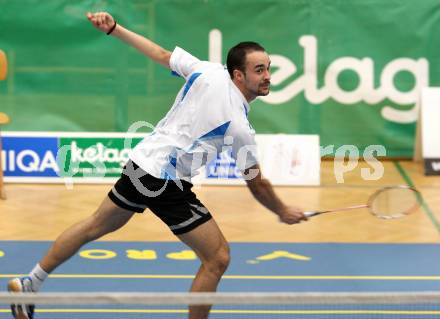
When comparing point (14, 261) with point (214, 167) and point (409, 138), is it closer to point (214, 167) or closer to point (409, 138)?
point (214, 167)

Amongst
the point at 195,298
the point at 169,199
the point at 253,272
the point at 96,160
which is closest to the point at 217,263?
the point at 169,199

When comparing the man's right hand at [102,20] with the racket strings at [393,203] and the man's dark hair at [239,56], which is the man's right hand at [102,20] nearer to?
the man's dark hair at [239,56]

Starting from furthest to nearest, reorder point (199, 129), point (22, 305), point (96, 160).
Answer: point (96, 160) < point (22, 305) < point (199, 129)

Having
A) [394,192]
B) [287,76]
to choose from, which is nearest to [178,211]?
[394,192]

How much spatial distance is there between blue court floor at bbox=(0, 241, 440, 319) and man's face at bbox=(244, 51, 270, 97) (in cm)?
142

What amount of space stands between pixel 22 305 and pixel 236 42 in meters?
5.20

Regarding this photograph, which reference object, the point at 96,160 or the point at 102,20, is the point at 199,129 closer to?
the point at 102,20

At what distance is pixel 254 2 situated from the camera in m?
9.75

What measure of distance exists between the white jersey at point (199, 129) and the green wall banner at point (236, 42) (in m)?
4.75

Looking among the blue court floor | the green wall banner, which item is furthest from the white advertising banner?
the blue court floor

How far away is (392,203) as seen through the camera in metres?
6.20

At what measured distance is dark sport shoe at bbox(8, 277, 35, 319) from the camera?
→ 5090 millimetres

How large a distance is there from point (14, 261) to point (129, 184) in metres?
2.04

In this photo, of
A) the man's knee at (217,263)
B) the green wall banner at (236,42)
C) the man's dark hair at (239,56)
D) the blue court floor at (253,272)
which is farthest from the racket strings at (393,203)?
the green wall banner at (236,42)
